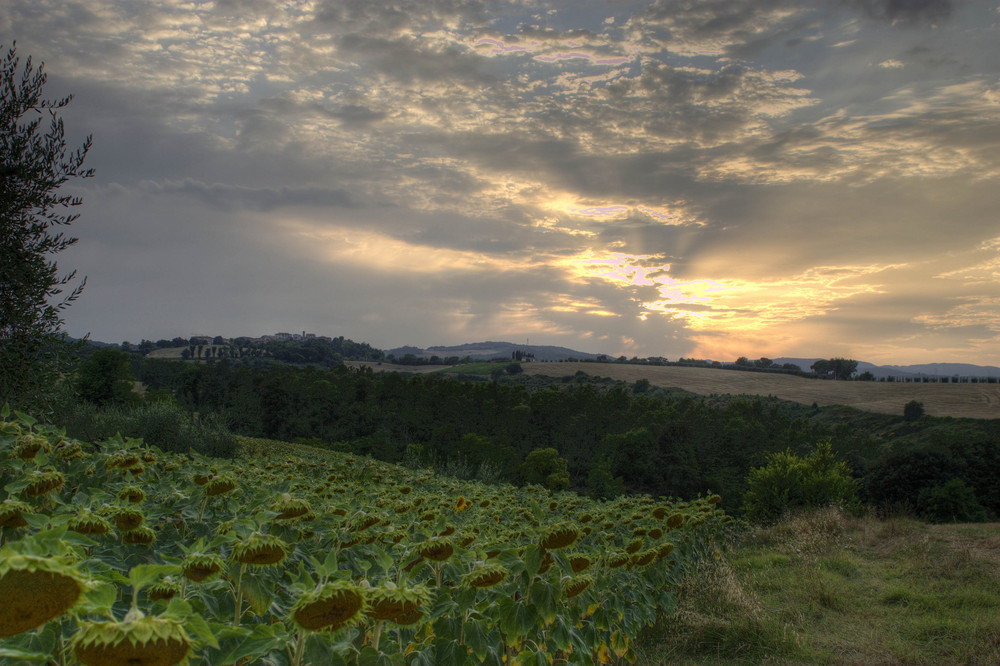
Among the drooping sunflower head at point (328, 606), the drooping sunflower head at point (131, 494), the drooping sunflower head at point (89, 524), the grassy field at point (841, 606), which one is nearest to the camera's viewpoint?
the drooping sunflower head at point (328, 606)

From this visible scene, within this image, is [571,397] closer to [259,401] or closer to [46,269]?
[259,401]

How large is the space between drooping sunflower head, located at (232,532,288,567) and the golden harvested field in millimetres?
52939

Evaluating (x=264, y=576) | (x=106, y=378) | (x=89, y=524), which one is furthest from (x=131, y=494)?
(x=106, y=378)

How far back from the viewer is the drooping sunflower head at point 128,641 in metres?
1.09

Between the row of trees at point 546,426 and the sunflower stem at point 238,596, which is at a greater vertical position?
the sunflower stem at point 238,596

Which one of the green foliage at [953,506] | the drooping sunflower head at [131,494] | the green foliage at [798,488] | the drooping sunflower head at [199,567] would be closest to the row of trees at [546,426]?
the green foliage at [953,506]

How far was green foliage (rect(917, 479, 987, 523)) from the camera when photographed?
1889 cm

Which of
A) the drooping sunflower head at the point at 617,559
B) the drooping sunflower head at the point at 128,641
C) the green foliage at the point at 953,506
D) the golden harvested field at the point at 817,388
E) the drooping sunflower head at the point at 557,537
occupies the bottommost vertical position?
the green foliage at the point at 953,506

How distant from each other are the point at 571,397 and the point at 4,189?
43900 millimetres

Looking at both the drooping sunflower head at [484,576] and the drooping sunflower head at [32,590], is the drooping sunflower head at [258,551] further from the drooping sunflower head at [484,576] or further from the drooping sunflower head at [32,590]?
the drooping sunflower head at [484,576]

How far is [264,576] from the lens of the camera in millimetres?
2074

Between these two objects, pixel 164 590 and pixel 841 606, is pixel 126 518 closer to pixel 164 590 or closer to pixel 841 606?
pixel 164 590

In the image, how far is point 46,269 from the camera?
9023 mm

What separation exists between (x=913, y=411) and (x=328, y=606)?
188ft
